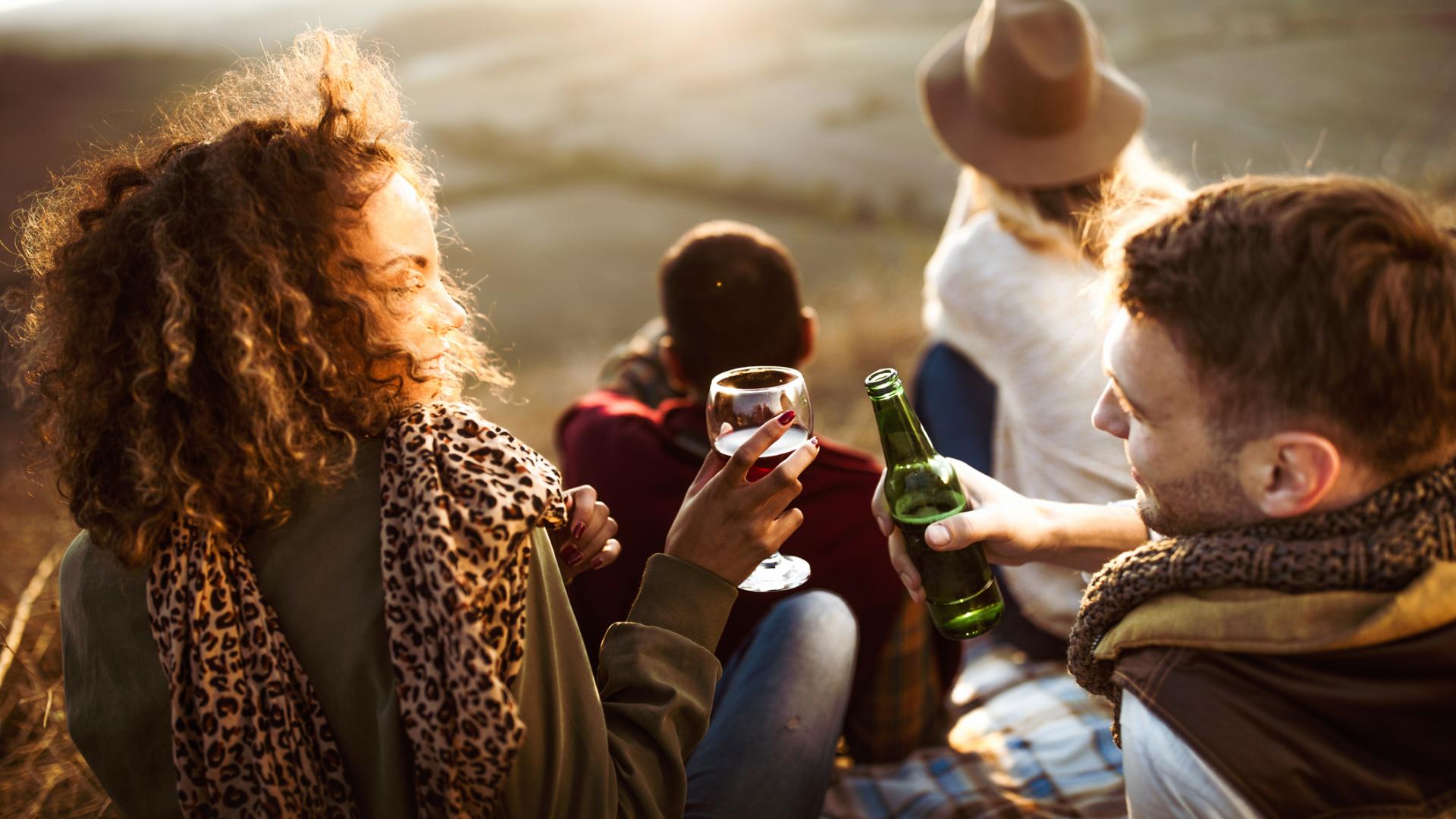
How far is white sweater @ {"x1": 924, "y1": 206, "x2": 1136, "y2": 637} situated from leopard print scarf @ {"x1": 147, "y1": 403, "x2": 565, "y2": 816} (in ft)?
5.63

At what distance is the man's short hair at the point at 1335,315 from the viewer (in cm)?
121

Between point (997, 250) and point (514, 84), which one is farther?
point (514, 84)

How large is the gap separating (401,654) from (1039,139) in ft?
8.05

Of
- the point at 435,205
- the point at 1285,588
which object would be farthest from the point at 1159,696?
the point at 435,205

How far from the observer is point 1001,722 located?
2.72 metres

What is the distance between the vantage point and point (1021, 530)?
1805 millimetres

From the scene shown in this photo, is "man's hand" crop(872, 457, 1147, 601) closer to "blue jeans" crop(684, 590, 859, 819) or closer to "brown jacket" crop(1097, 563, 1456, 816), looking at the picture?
"blue jeans" crop(684, 590, 859, 819)

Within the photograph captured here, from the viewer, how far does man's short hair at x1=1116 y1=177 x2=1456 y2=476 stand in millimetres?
1208

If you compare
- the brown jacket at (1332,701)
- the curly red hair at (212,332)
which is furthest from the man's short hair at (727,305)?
the brown jacket at (1332,701)

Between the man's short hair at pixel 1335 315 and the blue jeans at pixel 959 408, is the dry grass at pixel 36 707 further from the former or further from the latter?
the blue jeans at pixel 959 408

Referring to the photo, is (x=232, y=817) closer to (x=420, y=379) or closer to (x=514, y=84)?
(x=420, y=379)

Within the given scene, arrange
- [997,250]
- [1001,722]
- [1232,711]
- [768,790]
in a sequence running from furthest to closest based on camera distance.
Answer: [997,250] → [1001,722] → [768,790] → [1232,711]

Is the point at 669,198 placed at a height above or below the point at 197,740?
below

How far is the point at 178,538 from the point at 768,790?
1.06 m
